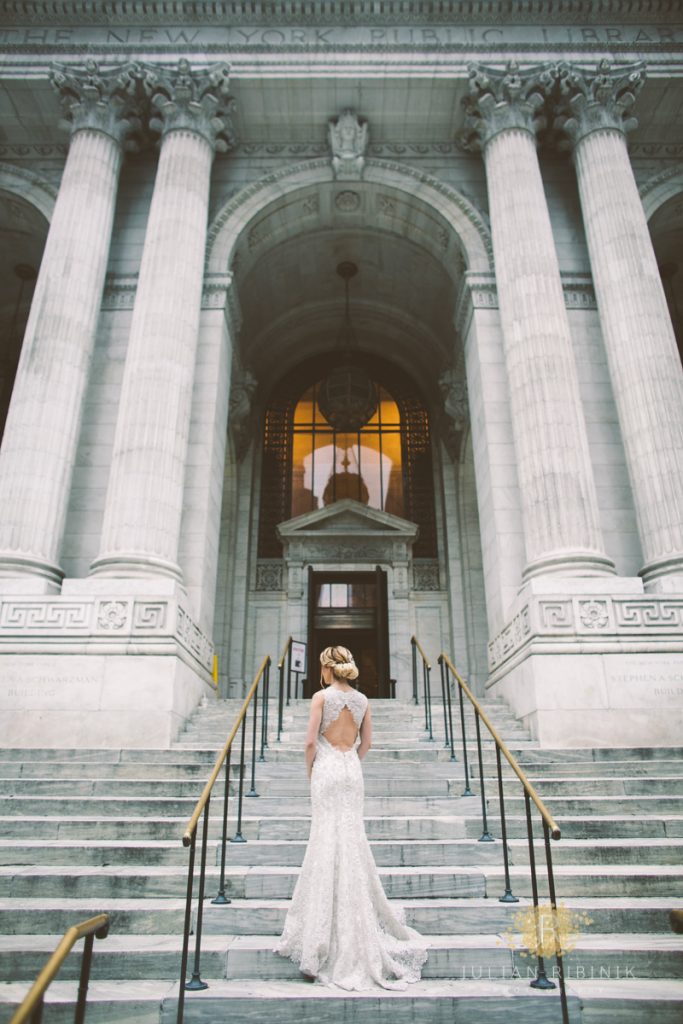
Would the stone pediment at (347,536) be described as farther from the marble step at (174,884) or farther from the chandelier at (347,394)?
the marble step at (174,884)

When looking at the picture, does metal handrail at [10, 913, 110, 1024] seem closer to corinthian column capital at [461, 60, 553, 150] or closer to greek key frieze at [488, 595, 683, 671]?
greek key frieze at [488, 595, 683, 671]

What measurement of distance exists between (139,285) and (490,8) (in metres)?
9.15

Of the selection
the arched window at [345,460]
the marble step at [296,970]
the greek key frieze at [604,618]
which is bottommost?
the marble step at [296,970]

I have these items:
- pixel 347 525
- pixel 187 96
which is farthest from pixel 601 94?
pixel 347 525

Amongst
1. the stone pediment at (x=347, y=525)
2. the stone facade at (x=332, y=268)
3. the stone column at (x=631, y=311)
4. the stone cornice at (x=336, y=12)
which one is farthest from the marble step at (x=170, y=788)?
the stone cornice at (x=336, y=12)

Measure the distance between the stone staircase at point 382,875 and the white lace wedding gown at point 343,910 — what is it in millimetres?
137

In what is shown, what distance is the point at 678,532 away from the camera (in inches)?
406

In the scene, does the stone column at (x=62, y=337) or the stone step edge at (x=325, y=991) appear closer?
the stone step edge at (x=325, y=991)

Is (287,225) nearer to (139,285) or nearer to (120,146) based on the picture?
(120,146)

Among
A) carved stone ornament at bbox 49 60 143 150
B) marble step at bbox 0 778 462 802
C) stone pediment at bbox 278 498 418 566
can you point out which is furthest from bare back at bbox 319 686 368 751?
stone pediment at bbox 278 498 418 566

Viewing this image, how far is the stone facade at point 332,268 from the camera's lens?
373 inches

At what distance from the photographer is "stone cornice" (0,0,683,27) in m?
13.7

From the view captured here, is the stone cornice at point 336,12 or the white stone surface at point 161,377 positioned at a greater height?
the stone cornice at point 336,12

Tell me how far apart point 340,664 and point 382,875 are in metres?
1.81
